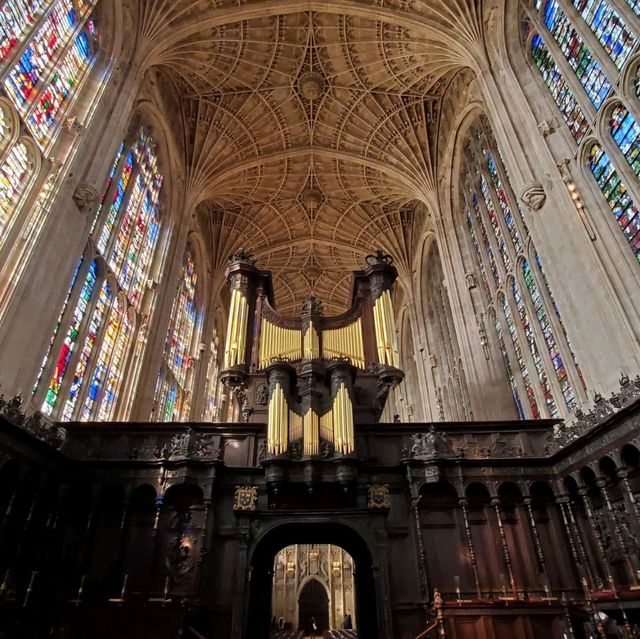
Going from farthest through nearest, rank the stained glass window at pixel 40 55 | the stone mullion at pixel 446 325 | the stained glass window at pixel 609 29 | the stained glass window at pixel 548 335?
the stone mullion at pixel 446 325
the stained glass window at pixel 548 335
the stained glass window at pixel 40 55
the stained glass window at pixel 609 29

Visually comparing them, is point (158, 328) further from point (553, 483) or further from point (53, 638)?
point (553, 483)

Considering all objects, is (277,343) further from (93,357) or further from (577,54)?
(577,54)

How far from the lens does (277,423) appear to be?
453 inches

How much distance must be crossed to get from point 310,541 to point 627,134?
12737 mm

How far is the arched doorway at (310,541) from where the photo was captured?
11.7 m

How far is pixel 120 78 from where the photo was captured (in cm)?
1563

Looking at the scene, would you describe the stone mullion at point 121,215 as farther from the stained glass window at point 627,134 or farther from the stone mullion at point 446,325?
the stained glass window at point 627,134

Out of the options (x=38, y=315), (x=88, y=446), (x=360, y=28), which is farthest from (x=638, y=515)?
(x=360, y=28)

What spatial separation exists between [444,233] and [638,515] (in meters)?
15.9

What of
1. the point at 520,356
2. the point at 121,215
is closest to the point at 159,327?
the point at 121,215

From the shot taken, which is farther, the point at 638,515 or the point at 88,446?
the point at 88,446

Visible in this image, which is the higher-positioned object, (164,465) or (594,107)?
(594,107)

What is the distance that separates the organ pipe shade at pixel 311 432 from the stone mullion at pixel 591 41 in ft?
34.3

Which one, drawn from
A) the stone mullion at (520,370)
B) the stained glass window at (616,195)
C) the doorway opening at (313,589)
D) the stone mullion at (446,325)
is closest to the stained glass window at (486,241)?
the stone mullion at (520,370)
